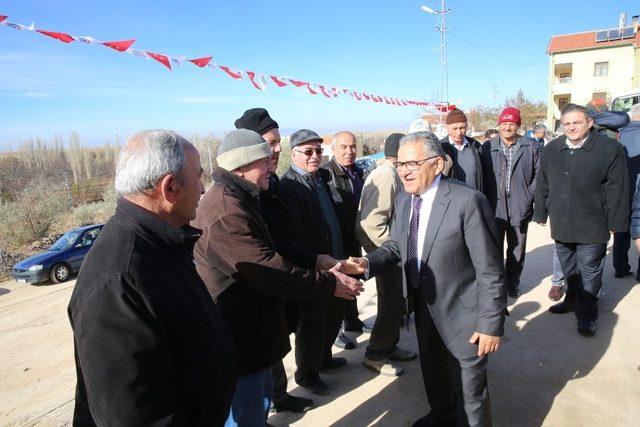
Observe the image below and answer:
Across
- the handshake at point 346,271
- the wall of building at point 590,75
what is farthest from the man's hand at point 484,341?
the wall of building at point 590,75

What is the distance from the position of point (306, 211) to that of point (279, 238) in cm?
75

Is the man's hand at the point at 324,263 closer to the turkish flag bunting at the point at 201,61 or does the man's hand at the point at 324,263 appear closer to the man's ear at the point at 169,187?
the man's ear at the point at 169,187

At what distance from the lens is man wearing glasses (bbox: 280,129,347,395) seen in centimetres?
314

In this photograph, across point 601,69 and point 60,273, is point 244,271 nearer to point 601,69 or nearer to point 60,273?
point 60,273

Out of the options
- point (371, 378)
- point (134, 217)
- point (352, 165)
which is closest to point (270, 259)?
point (134, 217)

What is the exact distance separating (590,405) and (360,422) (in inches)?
65.1

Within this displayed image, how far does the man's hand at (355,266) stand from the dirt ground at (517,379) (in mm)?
1140

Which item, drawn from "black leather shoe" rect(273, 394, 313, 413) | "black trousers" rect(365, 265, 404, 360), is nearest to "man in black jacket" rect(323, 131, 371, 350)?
"black trousers" rect(365, 265, 404, 360)

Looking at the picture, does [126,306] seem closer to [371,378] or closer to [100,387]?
[100,387]

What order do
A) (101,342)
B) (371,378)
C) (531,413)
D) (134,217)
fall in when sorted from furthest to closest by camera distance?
1. (371,378)
2. (531,413)
3. (134,217)
4. (101,342)

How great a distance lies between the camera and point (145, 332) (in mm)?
1095

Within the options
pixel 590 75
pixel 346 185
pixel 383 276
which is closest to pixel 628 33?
pixel 590 75

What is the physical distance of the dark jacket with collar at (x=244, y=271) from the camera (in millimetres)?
1998

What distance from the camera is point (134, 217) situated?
125cm
